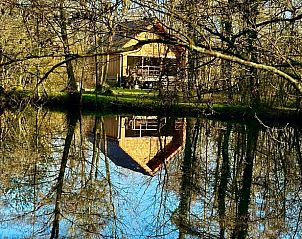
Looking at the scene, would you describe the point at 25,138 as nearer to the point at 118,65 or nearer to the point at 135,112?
the point at 135,112

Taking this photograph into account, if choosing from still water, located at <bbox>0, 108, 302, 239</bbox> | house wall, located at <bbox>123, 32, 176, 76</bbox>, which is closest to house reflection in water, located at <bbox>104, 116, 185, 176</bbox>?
still water, located at <bbox>0, 108, 302, 239</bbox>

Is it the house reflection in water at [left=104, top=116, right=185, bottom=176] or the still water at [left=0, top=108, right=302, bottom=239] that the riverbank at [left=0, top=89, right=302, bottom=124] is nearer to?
the house reflection in water at [left=104, top=116, right=185, bottom=176]

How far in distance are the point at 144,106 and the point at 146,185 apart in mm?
9723

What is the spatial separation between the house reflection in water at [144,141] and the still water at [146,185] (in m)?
0.04

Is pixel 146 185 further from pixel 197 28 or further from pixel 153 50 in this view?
pixel 153 50

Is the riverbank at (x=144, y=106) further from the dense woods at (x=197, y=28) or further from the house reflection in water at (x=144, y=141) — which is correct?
the dense woods at (x=197, y=28)

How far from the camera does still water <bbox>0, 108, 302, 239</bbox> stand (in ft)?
15.7

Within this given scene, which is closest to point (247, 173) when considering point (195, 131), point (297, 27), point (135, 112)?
point (297, 27)

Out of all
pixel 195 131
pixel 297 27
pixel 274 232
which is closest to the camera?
pixel 274 232

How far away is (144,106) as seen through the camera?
16406mm

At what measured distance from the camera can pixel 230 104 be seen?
50.1ft

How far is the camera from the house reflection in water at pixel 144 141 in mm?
8586

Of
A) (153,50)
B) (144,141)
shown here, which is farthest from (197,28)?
(144,141)

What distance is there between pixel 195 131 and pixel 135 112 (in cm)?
422
